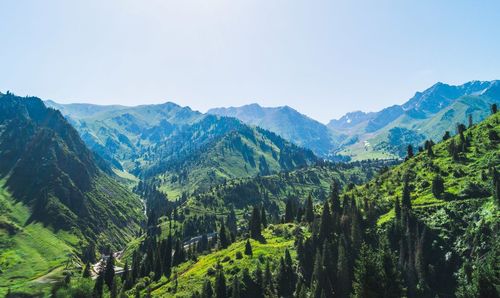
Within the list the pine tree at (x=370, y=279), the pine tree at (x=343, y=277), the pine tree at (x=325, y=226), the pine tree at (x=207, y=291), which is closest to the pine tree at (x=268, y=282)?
the pine tree at (x=207, y=291)

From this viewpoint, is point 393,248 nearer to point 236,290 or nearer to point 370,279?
point 236,290

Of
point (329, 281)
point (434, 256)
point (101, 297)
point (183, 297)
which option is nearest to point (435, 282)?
point (434, 256)

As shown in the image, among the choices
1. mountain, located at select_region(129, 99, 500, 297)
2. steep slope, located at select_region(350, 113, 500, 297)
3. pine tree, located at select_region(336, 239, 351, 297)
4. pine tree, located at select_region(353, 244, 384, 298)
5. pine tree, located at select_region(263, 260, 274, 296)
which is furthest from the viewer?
pine tree, located at select_region(263, 260, 274, 296)

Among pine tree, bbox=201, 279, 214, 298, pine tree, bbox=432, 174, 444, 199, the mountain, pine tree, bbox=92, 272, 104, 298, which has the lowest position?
pine tree, bbox=92, 272, 104, 298

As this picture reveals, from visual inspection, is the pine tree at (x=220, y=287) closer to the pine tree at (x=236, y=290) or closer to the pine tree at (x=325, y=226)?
the pine tree at (x=236, y=290)

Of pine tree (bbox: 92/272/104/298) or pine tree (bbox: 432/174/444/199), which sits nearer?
pine tree (bbox: 432/174/444/199)

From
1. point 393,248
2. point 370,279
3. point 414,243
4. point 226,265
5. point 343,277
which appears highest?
point 370,279

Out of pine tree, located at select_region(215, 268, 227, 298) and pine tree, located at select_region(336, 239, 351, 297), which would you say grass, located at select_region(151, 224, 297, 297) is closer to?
pine tree, located at select_region(215, 268, 227, 298)

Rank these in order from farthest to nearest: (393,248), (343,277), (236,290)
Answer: (393,248) < (236,290) < (343,277)

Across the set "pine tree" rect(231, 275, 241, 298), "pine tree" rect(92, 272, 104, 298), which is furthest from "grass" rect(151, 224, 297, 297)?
"pine tree" rect(92, 272, 104, 298)

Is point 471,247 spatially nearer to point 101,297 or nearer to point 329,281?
point 329,281

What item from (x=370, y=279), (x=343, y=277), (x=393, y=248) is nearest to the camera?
(x=370, y=279)

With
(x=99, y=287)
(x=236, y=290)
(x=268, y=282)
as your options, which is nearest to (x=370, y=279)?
(x=236, y=290)

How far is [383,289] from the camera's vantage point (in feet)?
199
